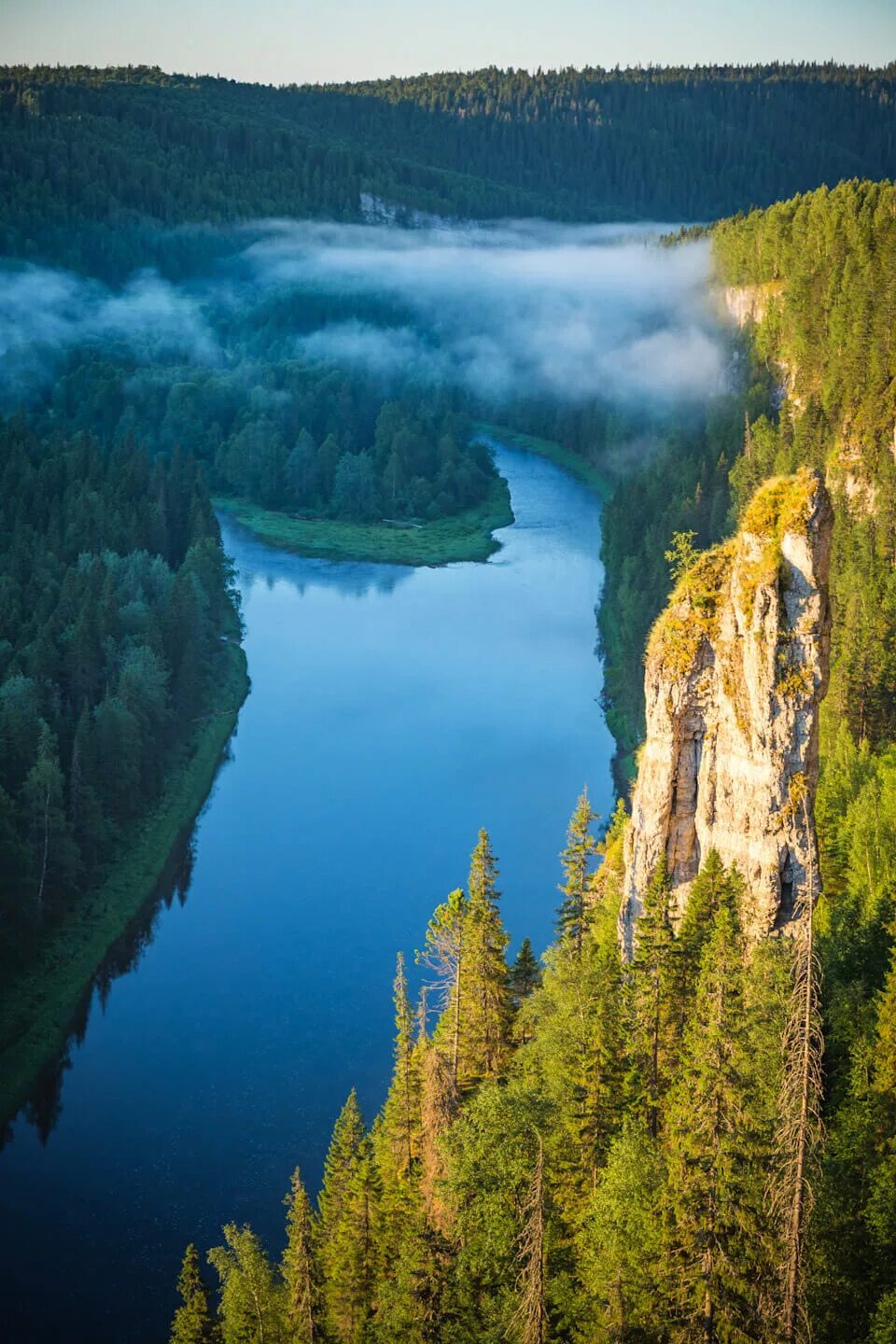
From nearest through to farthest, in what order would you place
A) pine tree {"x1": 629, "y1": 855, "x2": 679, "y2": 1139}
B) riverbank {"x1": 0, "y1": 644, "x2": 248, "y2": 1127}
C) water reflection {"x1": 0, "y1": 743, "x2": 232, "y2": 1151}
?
pine tree {"x1": 629, "y1": 855, "x2": 679, "y2": 1139} < water reflection {"x1": 0, "y1": 743, "x2": 232, "y2": 1151} < riverbank {"x1": 0, "y1": 644, "x2": 248, "y2": 1127}

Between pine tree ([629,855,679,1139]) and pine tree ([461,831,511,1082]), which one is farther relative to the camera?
pine tree ([461,831,511,1082])

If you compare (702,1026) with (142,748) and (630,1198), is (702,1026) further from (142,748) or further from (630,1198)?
(142,748)

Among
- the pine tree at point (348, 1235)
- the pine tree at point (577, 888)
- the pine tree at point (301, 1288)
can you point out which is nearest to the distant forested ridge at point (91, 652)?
the pine tree at point (348, 1235)

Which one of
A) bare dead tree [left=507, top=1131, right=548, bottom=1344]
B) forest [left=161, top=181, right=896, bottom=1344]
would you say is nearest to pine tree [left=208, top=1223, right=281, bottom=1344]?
forest [left=161, top=181, right=896, bottom=1344]

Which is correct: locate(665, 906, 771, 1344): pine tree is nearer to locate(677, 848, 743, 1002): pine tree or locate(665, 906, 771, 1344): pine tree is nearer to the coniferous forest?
the coniferous forest

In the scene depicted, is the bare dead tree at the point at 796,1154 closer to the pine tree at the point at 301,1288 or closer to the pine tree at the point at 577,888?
the pine tree at the point at 301,1288

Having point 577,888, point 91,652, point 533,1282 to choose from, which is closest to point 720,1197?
point 533,1282

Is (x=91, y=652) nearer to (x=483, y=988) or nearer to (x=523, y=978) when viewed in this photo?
(x=523, y=978)

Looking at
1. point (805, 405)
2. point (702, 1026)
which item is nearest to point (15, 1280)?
point (702, 1026)
